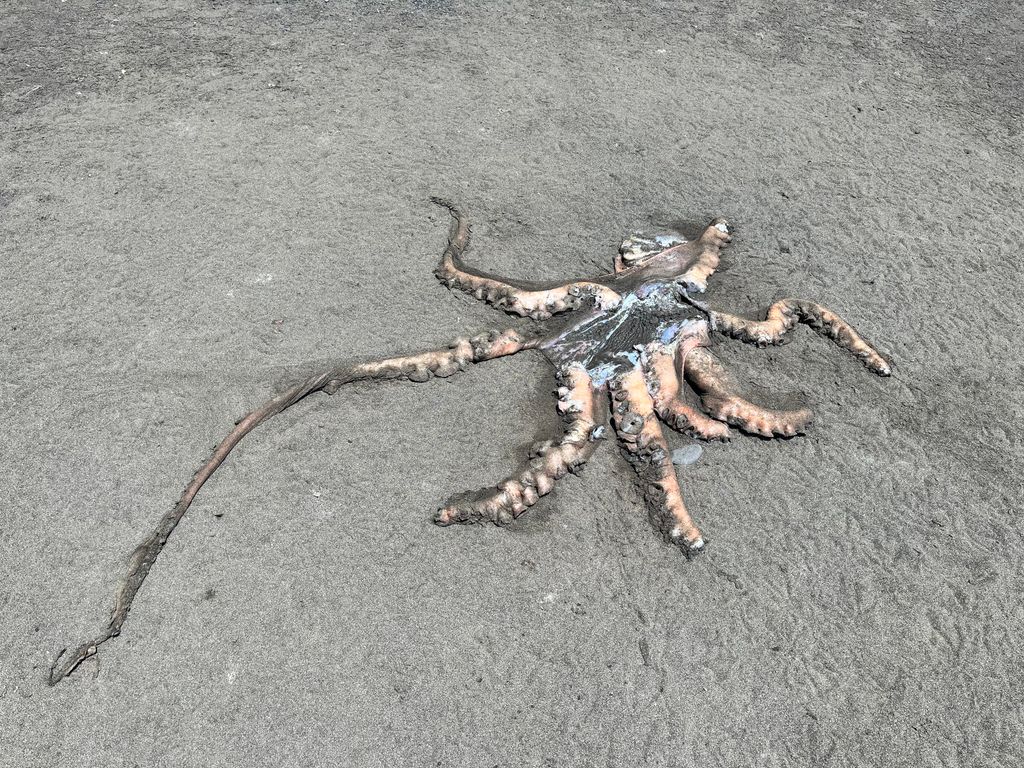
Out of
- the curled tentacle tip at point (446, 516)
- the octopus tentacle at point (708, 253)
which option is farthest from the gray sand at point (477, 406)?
the octopus tentacle at point (708, 253)

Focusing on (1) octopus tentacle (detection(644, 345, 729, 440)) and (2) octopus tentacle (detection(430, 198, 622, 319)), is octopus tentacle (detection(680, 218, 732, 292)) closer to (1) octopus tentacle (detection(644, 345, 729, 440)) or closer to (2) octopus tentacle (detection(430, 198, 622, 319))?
(2) octopus tentacle (detection(430, 198, 622, 319))

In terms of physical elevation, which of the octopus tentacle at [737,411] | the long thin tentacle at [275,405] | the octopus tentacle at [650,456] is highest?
the octopus tentacle at [737,411]

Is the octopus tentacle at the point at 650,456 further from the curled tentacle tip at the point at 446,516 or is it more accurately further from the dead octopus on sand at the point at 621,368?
the curled tentacle tip at the point at 446,516

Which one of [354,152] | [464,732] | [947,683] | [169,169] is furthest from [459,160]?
[947,683]

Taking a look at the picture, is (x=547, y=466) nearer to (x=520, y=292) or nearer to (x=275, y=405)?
(x=520, y=292)

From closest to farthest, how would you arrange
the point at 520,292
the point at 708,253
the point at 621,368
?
the point at 621,368 < the point at 520,292 < the point at 708,253

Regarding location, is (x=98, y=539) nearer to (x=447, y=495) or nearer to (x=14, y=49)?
(x=447, y=495)

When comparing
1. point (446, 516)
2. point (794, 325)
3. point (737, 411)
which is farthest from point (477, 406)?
point (794, 325)

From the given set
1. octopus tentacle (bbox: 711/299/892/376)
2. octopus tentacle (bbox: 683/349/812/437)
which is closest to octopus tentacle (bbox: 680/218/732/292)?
octopus tentacle (bbox: 711/299/892/376)
